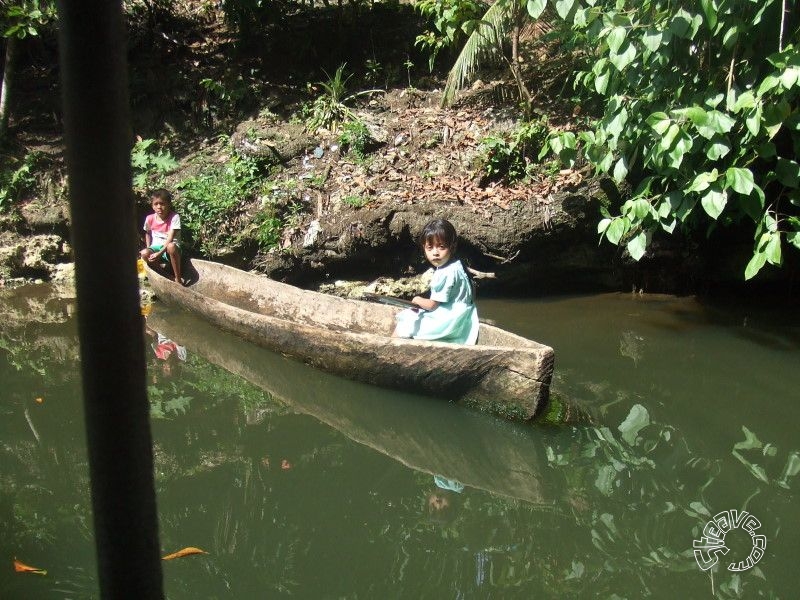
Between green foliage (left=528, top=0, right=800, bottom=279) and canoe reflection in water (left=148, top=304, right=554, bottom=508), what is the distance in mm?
1481

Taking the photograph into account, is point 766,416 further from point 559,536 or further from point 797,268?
point 797,268

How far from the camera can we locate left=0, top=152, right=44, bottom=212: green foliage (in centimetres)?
825

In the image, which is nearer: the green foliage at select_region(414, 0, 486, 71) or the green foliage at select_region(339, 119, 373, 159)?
the green foliage at select_region(414, 0, 486, 71)

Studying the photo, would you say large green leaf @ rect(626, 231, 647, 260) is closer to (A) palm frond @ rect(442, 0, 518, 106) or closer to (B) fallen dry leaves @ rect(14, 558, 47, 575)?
(A) palm frond @ rect(442, 0, 518, 106)

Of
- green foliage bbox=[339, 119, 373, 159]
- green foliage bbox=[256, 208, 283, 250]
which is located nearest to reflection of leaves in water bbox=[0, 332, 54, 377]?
green foliage bbox=[256, 208, 283, 250]

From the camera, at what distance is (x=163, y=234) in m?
7.40

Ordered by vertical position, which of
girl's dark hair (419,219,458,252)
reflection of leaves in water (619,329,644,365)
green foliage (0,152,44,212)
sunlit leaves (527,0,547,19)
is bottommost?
reflection of leaves in water (619,329,644,365)

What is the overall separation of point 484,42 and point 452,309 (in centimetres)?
372

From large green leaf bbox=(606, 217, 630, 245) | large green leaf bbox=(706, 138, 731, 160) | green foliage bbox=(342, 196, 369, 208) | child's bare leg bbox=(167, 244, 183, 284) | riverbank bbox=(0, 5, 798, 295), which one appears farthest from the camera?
green foliage bbox=(342, 196, 369, 208)

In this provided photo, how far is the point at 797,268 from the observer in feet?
22.2

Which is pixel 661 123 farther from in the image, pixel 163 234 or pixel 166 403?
pixel 163 234

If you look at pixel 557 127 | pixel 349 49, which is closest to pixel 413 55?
pixel 349 49

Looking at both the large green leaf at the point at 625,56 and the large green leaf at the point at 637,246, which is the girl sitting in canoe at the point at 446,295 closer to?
the large green leaf at the point at 637,246

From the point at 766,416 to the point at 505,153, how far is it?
3.81 m
